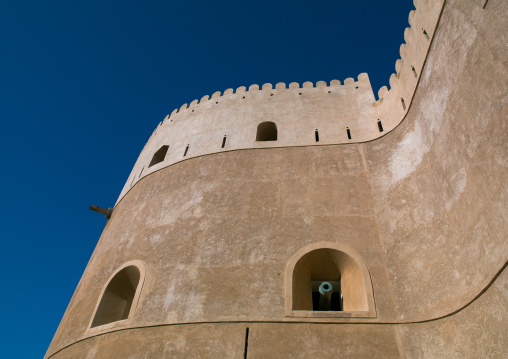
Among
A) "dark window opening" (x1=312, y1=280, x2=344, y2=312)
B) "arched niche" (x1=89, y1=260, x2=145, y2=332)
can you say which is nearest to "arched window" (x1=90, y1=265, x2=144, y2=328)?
"arched niche" (x1=89, y1=260, x2=145, y2=332)

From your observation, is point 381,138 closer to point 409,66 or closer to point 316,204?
point 409,66

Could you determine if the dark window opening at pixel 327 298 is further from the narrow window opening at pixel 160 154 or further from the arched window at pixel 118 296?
the narrow window opening at pixel 160 154

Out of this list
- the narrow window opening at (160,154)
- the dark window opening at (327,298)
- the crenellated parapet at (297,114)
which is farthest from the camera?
the narrow window opening at (160,154)

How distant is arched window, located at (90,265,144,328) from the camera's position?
7145 mm

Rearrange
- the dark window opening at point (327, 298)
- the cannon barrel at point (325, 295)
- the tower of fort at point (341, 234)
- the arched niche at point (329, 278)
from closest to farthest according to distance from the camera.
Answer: the tower of fort at point (341, 234) → the arched niche at point (329, 278) → the cannon barrel at point (325, 295) → the dark window opening at point (327, 298)

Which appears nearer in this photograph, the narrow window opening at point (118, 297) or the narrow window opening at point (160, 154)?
the narrow window opening at point (118, 297)

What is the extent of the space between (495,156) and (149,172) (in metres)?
8.12

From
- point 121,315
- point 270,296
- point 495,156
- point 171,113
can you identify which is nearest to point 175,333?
point 270,296

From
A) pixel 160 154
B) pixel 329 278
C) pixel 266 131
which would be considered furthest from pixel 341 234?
pixel 160 154

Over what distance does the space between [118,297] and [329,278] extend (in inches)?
168

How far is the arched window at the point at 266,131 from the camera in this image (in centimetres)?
1051

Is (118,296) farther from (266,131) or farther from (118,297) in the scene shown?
(266,131)

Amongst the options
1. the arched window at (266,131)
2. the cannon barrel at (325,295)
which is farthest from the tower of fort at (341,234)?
the arched window at (266,131)

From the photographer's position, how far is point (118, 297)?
300 inches
